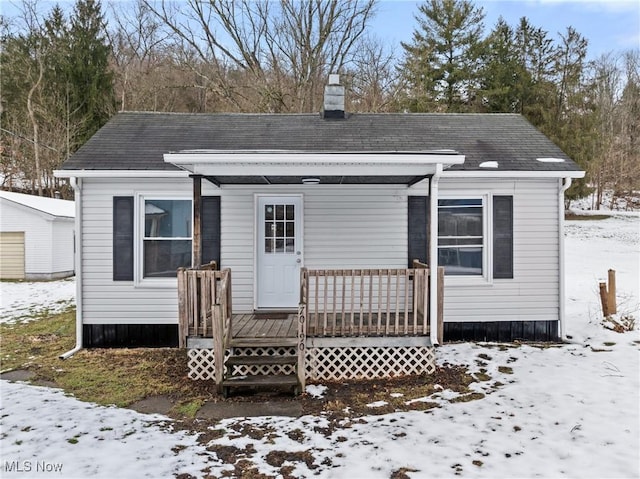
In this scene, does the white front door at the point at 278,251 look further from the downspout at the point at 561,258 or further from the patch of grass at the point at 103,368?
the downspout at the point at 561,258

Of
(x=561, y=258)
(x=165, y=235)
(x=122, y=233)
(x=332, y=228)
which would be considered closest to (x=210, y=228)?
(x=165, y=235)

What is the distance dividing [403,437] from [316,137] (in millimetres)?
5366

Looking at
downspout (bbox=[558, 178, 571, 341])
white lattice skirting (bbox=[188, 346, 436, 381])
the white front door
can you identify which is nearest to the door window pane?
the white front door

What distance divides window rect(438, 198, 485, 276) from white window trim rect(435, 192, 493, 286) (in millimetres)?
49

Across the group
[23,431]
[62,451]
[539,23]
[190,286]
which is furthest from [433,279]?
[539,23]

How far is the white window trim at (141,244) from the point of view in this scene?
6684 mm

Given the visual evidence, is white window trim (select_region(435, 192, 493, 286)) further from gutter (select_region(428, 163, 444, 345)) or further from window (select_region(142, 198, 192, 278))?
window (select_region(142, 198, 192, 278))

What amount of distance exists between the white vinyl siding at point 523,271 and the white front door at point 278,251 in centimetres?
252

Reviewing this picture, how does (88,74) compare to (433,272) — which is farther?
(88,74)

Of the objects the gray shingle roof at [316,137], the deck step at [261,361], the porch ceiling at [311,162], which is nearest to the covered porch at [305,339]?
the deck step at [261,361]

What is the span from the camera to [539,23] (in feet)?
70.4

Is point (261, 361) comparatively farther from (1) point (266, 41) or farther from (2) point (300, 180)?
(1) point (266, 41)

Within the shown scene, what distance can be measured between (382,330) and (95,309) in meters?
4.69

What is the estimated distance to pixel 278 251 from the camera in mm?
6941
